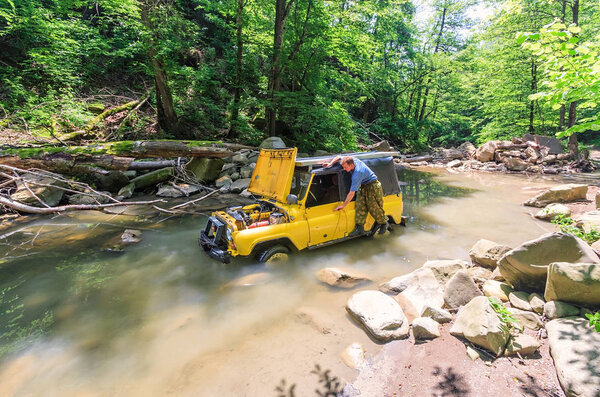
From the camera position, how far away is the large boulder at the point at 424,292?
3.73 metres

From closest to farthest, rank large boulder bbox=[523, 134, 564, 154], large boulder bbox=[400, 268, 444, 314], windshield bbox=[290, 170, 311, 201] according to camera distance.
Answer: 1. large boulder bbox=[400, 268, 444, 314]
2. windshield bbox=[290, 170, 311, 201]
3. large boulder bbox=[523, 134, 564, 154]

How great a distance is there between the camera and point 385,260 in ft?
17.8

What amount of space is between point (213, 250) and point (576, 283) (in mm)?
4771

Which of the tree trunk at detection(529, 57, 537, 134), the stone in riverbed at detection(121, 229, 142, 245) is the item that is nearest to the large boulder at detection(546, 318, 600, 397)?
the stone in riverbed at detection(121, 229, 142, 245)

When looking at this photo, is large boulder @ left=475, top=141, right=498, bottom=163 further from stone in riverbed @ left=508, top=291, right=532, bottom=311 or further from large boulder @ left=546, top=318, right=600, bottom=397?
large boulder @ left=546, top=318, right=600, bottom=397

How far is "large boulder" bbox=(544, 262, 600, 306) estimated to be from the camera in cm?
276

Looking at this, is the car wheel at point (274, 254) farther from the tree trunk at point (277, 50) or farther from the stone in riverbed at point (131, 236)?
the tree trunk at point (277, 50)

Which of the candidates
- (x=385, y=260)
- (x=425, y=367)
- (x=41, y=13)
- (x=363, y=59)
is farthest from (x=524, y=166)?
(x=41, y=13)

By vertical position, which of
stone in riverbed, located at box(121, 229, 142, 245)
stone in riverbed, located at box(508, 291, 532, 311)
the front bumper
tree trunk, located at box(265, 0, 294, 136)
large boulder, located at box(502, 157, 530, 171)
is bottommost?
stone in riverbed, located at box(121, 229, 142, 245)

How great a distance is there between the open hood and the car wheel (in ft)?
2.92

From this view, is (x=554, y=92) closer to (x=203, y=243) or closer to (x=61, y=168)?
(x=203, y=243)

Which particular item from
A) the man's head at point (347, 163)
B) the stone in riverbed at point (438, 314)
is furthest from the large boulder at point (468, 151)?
the stone in riverbed at point (438, 314)

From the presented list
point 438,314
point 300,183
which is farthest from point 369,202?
point 438,314

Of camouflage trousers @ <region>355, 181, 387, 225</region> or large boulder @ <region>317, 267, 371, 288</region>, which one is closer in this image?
large boulder @ <region>317, 267, 371, 288</region>
